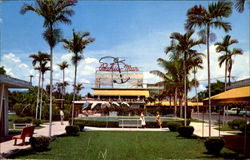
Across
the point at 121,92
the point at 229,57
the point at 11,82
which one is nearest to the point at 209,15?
the point at 11,82

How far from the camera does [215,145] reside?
35.6 feet

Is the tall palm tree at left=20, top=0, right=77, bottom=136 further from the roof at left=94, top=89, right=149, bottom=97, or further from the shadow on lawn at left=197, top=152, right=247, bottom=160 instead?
the roof at left=94, top=89, right=149, bottom=97

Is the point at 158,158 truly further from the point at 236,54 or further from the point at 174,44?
the point at 236,54

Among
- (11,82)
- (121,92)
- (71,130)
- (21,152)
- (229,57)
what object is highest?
(229,57)

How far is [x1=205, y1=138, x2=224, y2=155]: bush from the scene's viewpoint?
427 inches

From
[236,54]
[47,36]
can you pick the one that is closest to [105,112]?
[236,54]

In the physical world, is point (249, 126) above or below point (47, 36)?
below

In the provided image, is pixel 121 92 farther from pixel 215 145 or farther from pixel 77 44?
pixel 215 145

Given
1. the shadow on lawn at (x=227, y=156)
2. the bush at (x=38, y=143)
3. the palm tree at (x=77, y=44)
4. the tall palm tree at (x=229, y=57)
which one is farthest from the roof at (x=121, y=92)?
the shadow on lawn at (x=227, y=156)

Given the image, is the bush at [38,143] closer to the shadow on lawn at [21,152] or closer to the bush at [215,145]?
the shadow on lawn at [21,152]

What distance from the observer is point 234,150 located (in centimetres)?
1191

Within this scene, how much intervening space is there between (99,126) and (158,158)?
16146mm

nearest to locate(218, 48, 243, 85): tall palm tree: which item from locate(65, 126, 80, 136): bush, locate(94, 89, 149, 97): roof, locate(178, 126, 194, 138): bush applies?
locate(178, 126, 194, 138): bush

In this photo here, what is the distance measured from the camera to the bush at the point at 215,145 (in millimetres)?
10836
